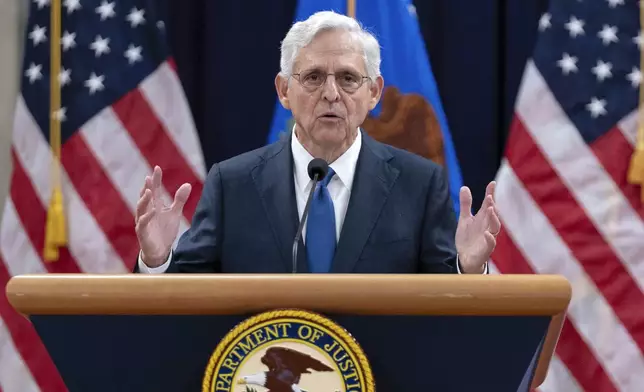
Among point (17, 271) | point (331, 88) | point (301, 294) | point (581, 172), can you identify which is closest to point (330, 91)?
point (331, 88)

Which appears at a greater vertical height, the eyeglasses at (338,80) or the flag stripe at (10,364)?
the eyeglasses at (338,80)

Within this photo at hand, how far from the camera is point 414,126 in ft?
11.8

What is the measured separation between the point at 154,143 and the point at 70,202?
0.43m

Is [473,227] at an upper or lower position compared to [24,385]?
upper

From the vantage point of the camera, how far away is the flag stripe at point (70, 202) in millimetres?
3693

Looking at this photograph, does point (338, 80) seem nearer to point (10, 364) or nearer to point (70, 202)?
point (70, 202)

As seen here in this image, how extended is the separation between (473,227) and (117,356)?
0.76 metres

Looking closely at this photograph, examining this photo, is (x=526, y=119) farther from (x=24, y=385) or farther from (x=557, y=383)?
(x=24, y=385)

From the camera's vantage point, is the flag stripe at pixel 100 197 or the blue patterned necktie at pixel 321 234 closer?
the blue patterned necktie at pixel 321 234

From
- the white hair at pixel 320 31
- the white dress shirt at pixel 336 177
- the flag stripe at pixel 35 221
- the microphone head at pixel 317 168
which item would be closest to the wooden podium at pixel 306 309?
the microphone head at pixel 317 168

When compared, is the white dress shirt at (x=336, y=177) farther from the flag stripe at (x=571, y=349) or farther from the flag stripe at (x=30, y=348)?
the flag stripe at (x=30, y=348)

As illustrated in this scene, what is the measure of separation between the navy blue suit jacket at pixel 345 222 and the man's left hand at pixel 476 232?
25cm

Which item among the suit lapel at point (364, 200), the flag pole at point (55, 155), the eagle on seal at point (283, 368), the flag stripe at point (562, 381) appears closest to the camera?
the eagle on seal at point (283, 368)

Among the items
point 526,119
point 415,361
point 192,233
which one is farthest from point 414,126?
point 415,361
